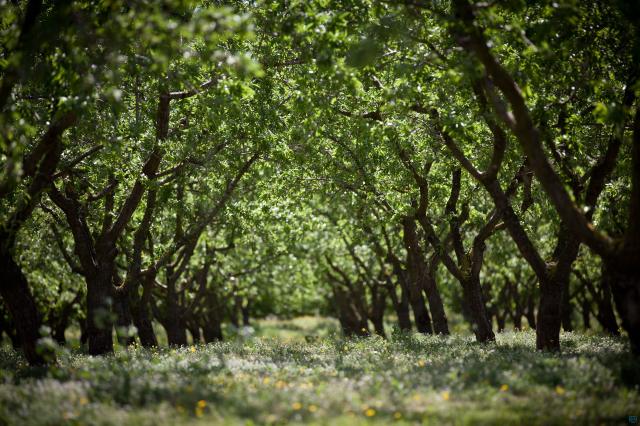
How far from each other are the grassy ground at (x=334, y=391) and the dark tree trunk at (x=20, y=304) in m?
0.67

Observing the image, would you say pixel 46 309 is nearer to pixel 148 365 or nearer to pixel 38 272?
pixel 38 272

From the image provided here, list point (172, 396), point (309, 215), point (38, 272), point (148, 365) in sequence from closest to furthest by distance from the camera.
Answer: point (172, 396) → point (148, 365) → point (309, 215) → point (38, 272)

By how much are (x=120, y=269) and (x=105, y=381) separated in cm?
1836

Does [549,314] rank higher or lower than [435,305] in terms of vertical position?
lower

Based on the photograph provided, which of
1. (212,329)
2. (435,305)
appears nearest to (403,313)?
(435,305)

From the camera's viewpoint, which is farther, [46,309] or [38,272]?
[46,309]

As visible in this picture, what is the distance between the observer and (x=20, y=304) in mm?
12438

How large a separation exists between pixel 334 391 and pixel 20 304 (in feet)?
25.1

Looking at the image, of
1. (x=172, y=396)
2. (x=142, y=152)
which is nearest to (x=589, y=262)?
(x=142, y=152)

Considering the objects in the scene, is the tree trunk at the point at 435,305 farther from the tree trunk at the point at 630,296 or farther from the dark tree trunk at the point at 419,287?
the tree trunk at the point at 630,296

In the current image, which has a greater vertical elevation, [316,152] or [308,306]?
[316,152]

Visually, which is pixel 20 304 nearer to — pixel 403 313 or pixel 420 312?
pixel 420 312

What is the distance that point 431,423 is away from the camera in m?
7.57

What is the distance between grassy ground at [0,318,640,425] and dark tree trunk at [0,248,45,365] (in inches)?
26.6
